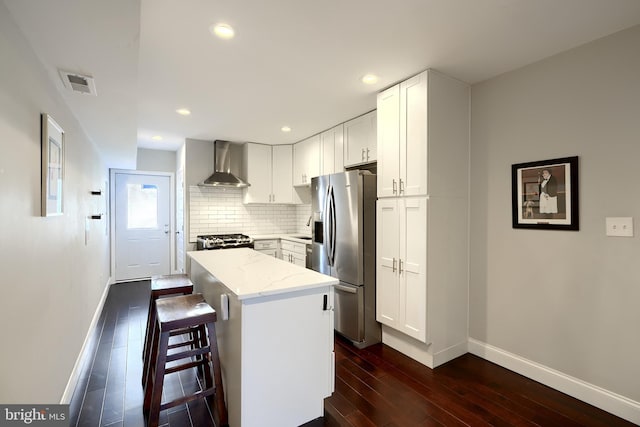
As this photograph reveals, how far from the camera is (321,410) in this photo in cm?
188

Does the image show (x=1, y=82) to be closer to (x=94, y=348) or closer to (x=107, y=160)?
(x=94, y=348)

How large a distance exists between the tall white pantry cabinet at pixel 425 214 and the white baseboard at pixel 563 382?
0.22m

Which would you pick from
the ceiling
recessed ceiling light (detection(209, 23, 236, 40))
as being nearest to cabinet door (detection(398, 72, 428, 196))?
the ceiling

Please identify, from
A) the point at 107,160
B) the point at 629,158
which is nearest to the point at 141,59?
the point at 107,160

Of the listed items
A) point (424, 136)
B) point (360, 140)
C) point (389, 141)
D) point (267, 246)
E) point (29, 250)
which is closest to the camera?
point (29, 250)

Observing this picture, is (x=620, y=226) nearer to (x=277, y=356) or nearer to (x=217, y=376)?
(x=277, y=356)

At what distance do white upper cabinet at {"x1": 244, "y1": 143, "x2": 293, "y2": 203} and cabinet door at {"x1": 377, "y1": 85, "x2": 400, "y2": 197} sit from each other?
2531mm

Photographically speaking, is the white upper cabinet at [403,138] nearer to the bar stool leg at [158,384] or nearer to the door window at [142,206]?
the bar stool leg at [158,384]

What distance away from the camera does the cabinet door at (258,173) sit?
16.3 feet

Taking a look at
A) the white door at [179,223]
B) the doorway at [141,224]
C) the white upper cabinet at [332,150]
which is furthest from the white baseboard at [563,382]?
the doorway at [141,224]

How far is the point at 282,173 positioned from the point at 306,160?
61 cm

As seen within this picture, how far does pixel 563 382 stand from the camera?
220 cm

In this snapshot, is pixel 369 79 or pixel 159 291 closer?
pixel 159 291

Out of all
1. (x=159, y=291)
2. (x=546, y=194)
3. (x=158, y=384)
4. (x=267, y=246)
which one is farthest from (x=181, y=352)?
(x=267, y=246)
